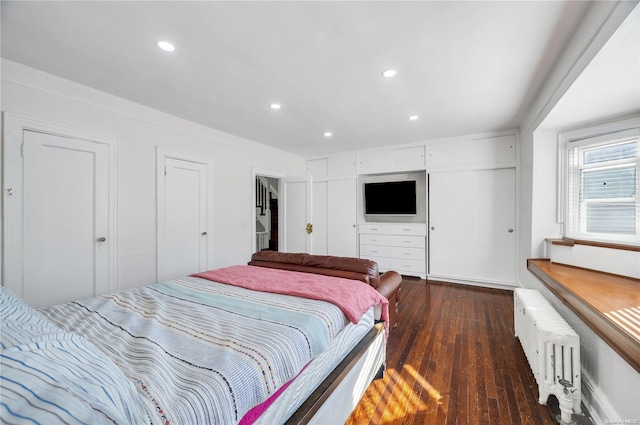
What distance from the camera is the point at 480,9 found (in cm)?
156

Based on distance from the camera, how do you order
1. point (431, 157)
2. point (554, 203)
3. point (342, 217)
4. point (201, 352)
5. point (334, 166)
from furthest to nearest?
point (334, 166)
point (342, 217)
point (431, 157)
point (554, 203)
point (201, 352)

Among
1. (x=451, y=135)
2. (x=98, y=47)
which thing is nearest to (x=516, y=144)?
(x=451, y=135)

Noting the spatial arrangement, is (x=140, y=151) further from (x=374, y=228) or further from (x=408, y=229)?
(x=408, y=229)

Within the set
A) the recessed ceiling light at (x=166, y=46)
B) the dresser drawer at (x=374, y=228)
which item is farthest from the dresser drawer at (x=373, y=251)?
the recessed ceiling light at (x=166, y=46)

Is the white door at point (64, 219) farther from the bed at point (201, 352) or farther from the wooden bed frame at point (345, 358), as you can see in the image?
the wooden bed frame at point (345, 358)

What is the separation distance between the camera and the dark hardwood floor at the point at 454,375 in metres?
1.59

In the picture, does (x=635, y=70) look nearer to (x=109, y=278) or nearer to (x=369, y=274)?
(x=369, y=274)

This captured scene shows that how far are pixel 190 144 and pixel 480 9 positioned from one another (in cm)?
340

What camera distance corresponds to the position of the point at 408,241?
472 cm

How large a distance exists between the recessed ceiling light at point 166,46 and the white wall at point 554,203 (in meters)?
2.70

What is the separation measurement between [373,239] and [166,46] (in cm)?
425

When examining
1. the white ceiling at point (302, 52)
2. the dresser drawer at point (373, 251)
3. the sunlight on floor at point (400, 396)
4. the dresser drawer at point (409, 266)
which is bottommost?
the sunlight on floor at point (400, 396)

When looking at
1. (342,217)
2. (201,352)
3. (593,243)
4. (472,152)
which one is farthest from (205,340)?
(472,152)

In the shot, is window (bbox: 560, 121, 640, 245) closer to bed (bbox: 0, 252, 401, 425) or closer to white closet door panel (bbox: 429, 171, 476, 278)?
white closet door panel (bbox: 429, 171, 476, 278)
